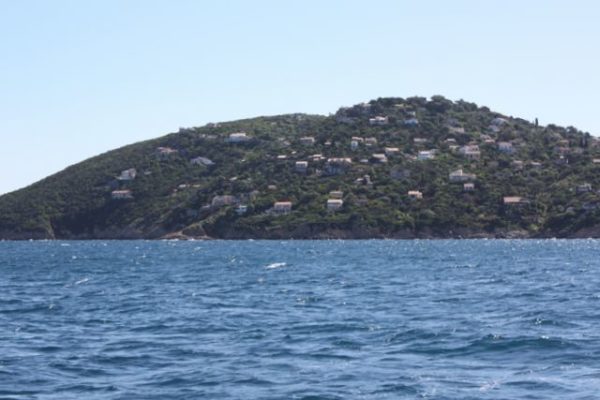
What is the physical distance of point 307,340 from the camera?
3688 centimetres

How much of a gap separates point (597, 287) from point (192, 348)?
1358 inches

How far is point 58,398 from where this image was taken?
2636cm

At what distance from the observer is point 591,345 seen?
34.0 meters

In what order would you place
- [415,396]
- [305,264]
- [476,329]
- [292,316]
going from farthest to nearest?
1. [305,264]
2. [292,316]
3. [476,329]
4. [415,396]

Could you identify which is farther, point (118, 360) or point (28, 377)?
point (118, 360)

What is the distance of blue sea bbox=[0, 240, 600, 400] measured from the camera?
27438 mm

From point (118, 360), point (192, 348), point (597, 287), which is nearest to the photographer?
point (118, 360)

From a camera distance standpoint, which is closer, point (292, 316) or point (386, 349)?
point (386, 349)

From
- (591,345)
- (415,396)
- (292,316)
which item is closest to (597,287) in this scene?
(292,316)

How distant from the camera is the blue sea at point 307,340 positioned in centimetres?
2744

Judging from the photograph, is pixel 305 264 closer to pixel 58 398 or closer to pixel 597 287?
pixel 597 287

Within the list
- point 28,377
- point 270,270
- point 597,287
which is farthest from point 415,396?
point 270,270

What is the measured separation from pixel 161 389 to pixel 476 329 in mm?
15942

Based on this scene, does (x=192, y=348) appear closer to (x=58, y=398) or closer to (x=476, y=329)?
(x=58, y=398)
